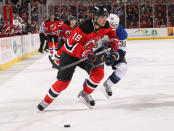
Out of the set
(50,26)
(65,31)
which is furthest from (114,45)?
(50,26)

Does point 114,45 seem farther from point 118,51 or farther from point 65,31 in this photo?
point 65,31

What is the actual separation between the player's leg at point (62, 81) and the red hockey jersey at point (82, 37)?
0.28 ft

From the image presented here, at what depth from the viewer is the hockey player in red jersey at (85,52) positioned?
377 centimetres

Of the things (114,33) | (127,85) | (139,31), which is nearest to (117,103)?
(114,33)

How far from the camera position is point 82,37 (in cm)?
379

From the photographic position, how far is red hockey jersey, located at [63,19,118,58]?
376cm

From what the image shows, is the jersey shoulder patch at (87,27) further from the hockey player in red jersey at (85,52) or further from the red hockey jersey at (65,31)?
the red hockey jersey at (65,31)

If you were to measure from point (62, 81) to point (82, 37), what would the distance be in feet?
1.73

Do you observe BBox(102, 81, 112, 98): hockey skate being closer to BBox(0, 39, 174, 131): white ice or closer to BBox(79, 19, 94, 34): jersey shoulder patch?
BBox(0, 39, 174, 131): white ice

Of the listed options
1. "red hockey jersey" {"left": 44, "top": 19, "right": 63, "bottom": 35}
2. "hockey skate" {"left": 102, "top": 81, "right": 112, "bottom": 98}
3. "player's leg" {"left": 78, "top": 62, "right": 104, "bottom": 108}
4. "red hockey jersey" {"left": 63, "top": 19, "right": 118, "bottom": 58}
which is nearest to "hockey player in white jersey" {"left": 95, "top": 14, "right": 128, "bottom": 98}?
"hockey skate" {"left": 102, "top": 81, "right": 112, "bottom": 98}

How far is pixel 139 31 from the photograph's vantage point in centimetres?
2155

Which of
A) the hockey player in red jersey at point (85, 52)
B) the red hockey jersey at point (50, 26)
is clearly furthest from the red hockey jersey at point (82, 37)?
the red hockey jersey at point (50, 26)

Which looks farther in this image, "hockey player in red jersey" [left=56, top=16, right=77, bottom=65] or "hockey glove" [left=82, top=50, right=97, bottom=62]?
"hockey player in red jersey" [left=56, top=16, right=77, bottom=65]

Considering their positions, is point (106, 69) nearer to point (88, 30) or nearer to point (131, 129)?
point (88, 30)
